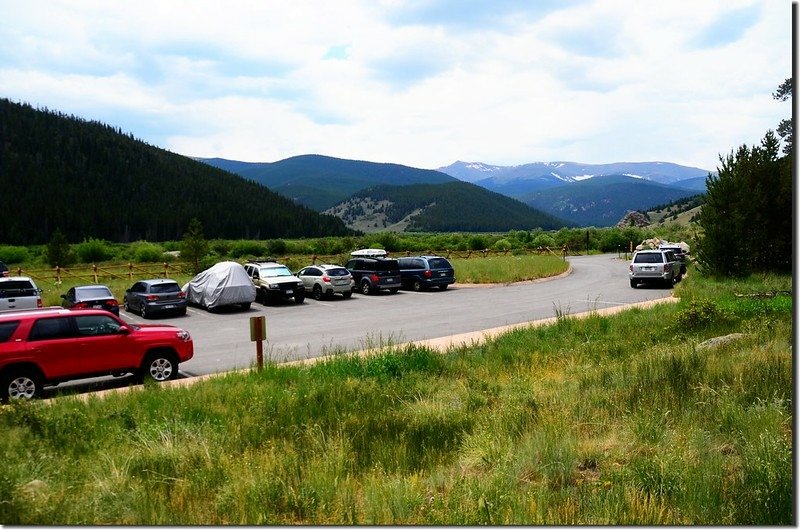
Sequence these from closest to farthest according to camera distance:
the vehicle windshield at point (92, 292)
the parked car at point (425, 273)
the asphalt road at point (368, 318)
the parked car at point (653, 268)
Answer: the asphalt road at point (368, 318), the vehicle windshield at point (92, 292), the parked car at point (653, 268), the parked car at point (425, 273)

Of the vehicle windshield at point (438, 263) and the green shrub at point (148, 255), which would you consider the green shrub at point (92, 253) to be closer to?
the green shrub at point (148, 255)

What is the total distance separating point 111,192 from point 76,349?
15001 centimetres

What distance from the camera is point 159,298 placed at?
22391 mm

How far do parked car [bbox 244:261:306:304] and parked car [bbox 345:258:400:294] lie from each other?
3721 mm

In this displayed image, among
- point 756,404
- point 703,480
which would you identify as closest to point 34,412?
point 703,480

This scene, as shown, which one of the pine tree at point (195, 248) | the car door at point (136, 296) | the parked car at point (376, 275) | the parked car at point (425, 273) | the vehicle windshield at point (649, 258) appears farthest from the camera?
the pine tree at point (195, 248)

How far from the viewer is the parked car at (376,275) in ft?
94.4

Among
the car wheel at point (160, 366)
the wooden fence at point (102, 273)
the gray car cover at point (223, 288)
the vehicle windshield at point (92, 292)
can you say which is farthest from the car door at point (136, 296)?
the car wheel at point (160, 366)

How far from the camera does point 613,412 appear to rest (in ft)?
25.7

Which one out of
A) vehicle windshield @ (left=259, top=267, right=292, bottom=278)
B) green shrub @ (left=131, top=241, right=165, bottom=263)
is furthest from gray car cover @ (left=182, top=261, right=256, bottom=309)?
green shrub @ (left=131, top=241, right=165, bottom=263)

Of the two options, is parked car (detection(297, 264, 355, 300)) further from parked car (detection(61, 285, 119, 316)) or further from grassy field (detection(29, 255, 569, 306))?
grassy field (detection(29, 255, 569, 306))

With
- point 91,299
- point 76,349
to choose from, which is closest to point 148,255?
point 91,299

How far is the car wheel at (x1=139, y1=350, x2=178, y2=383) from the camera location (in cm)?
1228

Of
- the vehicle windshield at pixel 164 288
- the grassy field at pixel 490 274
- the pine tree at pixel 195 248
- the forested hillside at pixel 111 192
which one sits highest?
the forested hillside at pixel 111 192
